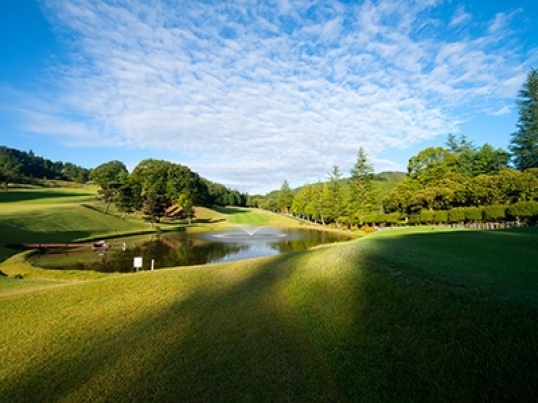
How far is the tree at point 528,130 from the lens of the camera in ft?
148

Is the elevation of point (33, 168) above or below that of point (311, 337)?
above

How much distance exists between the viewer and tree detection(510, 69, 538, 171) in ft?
148

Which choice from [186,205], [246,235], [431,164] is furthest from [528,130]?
[186,205]

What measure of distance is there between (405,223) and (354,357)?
1805 inches

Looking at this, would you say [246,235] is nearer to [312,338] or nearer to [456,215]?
[456,215]

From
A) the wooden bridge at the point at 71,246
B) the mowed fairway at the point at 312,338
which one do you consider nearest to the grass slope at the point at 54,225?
the wooden bridge at the point at 71,246

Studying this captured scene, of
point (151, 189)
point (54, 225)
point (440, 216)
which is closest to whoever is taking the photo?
point (54, 225)

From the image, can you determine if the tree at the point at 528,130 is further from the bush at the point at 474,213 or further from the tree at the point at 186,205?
the tree at the point at 186,205

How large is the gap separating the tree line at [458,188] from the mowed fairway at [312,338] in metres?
31.5

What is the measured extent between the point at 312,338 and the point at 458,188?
41480 mm

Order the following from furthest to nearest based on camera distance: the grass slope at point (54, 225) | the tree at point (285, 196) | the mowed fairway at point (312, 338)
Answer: the tree at point (285, 196), the grass slope at point (54, 225), the mowed fairway at point (312, 338)

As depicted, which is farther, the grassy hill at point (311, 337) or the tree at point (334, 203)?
the tree at point (334, 203)

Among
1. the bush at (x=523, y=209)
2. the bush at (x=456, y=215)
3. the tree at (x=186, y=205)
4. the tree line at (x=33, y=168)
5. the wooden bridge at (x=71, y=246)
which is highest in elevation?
the tree line at (x=33, y=168)

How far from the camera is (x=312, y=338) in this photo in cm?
544
